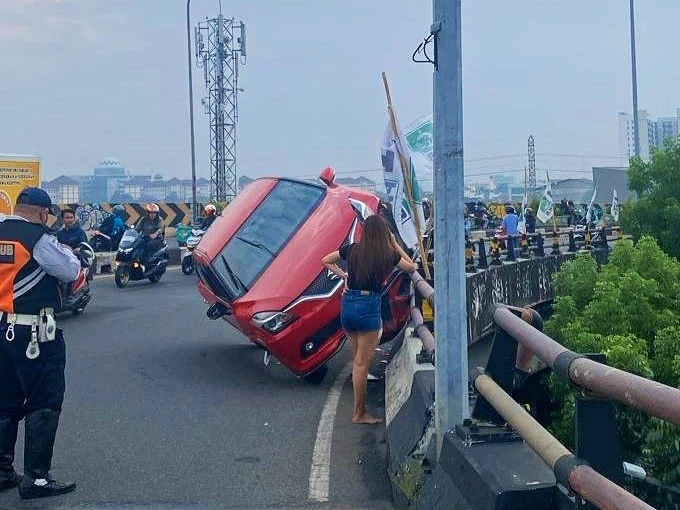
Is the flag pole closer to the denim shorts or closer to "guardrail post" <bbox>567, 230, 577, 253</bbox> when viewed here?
the denim shorts

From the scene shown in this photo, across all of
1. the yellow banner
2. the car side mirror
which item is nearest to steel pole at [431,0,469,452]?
the car side mirror

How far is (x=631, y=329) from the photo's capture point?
7059mm

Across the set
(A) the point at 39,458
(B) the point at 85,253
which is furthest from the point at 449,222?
(B) the point at 85,253

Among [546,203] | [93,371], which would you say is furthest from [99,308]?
[546,203]

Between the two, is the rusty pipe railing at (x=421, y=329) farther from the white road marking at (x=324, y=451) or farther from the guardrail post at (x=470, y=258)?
the guardrail post at (x=470, y=258)

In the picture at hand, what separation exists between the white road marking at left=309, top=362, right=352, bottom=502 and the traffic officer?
1.64m

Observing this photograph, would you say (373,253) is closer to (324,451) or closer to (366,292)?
(366,292)

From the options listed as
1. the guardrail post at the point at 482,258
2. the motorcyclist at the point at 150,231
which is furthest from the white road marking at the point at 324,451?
the motorcyclist at the point at 150,231

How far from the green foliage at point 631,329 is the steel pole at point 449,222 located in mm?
548

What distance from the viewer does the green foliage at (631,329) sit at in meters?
4.60

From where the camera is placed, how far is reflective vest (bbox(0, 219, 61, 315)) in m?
6.11

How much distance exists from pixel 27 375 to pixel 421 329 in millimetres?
3152

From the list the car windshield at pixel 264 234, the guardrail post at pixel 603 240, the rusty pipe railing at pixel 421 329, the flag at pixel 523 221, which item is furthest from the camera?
the flag at pixel 523 221

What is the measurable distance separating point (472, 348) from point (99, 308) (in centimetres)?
719
